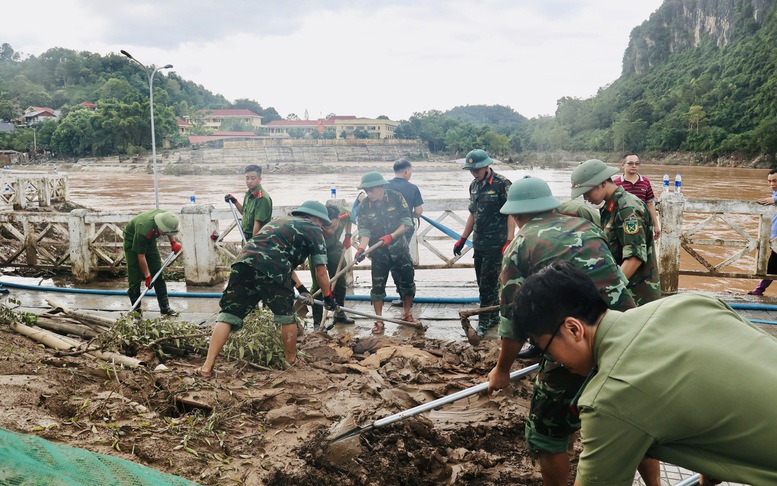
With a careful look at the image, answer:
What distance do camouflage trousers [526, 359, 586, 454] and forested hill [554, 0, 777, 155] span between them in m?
53.1

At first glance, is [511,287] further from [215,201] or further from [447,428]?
[215,201]

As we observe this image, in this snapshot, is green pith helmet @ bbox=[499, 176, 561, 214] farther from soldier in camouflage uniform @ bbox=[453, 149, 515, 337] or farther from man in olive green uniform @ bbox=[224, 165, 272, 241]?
man in olive green uniform @ bbox=[224, 165, 272, 241]

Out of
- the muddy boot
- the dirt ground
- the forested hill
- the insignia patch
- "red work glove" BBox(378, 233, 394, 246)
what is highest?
the forested hill

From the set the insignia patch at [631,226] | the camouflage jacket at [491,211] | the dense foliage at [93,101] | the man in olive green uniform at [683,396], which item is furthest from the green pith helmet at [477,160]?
the dense foliage at [93,101]

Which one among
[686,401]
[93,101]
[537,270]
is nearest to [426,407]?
[537,270]

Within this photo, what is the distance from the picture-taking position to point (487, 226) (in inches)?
231

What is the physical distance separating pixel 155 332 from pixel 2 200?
63.3ft

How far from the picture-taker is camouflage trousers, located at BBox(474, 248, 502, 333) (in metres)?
5.90

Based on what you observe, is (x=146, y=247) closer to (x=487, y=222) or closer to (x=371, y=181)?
(x=371, y=181)

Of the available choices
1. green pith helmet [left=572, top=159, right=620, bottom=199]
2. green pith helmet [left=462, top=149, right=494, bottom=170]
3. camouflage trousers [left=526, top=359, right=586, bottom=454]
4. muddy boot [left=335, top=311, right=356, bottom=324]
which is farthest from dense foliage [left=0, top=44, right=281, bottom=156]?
camouflage trousers [left=526, top=359, right=586, bottom=454]

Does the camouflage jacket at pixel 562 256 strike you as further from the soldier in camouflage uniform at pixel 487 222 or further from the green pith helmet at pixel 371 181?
the green pith helmet at pixel 371 181

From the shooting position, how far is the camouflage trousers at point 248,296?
4527mm

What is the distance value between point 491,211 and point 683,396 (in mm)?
4500

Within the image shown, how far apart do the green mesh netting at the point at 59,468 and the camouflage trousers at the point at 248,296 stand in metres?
2.20
